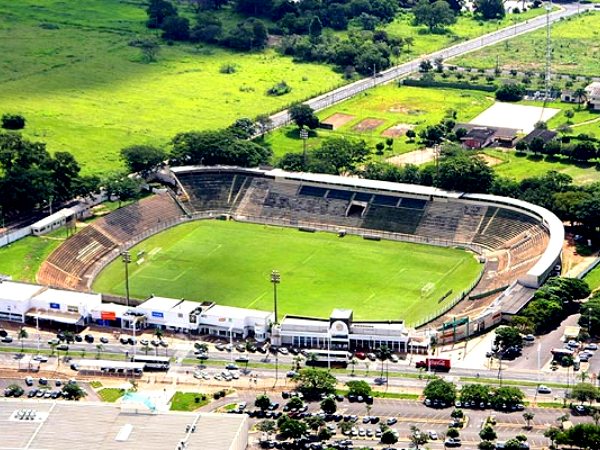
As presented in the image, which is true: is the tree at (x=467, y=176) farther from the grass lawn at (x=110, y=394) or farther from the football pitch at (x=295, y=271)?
the grass lawn at (x=110, y=394)

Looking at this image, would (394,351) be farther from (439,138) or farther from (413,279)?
(439,138)

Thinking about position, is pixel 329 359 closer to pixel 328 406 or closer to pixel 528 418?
pixel 328 406

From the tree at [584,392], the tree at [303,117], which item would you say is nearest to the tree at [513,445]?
the tree at [584,392]

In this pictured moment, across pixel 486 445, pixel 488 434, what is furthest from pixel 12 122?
pixel 486 445

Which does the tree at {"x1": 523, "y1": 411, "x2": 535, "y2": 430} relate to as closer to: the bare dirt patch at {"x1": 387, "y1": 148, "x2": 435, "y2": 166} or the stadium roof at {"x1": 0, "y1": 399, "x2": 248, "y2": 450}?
the stadium roof at {"x1": 0, "y1": 399, "x2": 248, "y2": 450}

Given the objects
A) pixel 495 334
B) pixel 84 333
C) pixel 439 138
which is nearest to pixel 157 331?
pixel 84 333
